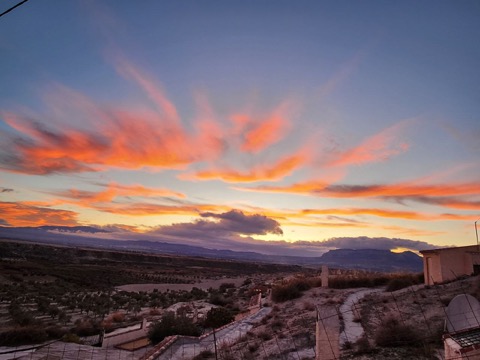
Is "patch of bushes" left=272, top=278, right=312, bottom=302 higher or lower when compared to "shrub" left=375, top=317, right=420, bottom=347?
higher

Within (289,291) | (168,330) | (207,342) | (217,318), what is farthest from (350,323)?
(289,291)

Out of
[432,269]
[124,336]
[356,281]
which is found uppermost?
[432,269]

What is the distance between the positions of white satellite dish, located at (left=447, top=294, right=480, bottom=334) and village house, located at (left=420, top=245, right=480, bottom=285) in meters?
15.5

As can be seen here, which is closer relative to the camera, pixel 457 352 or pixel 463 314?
pixel 457 352

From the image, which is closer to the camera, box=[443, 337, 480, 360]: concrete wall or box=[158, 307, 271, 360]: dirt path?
box=[443, 337, 480, 360]: concrete wall

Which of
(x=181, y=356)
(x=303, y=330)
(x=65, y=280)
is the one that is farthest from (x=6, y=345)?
(x=65, y=280)

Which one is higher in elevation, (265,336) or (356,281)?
(356,281)

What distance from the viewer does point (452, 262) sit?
25.0 metres

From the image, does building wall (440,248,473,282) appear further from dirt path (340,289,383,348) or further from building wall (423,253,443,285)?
dirt path (340,289,383,348)

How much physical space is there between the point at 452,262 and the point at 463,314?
1682 cm

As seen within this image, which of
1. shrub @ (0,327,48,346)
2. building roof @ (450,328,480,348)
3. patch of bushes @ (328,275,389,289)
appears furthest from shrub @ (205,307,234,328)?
building roof @ (450,328,480,348)

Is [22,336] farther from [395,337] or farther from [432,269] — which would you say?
[432,269]

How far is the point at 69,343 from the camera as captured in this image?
59.4 feet

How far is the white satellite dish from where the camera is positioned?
999 centimetres
